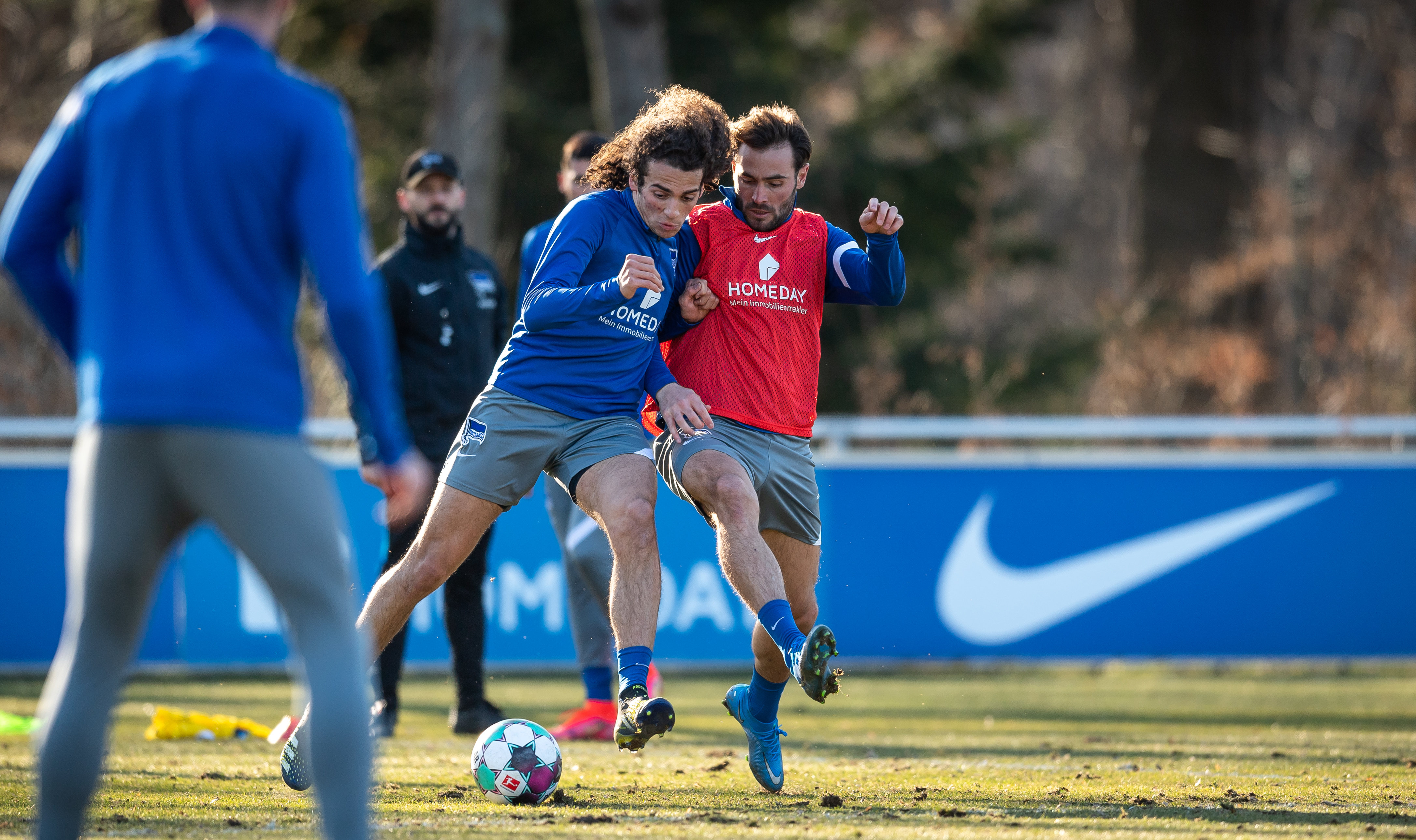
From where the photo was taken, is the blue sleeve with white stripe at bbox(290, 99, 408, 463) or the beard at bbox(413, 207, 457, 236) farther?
the beard at bbox(413, 207, 457, 236)

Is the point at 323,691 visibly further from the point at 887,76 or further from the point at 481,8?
the point at 887,76

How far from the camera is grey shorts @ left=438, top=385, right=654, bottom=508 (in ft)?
16.5

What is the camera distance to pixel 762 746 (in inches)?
205

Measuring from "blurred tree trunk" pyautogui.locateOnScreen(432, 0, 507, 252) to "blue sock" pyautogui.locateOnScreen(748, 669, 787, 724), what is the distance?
9924mm

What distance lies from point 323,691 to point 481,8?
12.6 metres

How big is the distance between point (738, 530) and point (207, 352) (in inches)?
92.6

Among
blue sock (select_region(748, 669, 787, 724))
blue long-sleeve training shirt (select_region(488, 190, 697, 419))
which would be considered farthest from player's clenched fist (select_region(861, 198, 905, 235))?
blue sock (select_region(748, 669, 787, 724))

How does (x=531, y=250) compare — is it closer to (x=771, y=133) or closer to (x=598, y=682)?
(x=771, y=133)

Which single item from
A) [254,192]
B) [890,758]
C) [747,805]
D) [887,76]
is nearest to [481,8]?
[887,76]

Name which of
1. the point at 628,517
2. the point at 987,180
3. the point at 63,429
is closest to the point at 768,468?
the point at 628,517

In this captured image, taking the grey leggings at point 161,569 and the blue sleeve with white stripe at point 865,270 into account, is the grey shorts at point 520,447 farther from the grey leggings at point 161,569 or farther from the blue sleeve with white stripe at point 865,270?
the grey leggings at point 161,569

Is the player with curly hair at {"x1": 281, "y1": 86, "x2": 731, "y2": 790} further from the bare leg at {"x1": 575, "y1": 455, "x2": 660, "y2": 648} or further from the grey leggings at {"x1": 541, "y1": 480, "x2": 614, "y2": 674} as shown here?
the grey leggings at {"x1": 541, "y1": 480, "x2": 614, "y2": 674}

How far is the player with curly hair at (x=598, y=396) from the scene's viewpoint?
4902 millimetres

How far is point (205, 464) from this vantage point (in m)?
2.88
